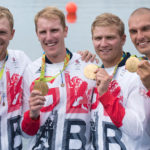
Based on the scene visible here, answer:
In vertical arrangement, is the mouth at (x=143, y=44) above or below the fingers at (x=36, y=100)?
above

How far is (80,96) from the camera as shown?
130 inches

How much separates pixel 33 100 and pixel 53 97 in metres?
0.46

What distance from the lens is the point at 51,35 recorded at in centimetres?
328

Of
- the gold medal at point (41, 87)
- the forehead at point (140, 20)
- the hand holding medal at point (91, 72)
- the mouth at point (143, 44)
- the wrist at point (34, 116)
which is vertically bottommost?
the wrist at point (34, 116)

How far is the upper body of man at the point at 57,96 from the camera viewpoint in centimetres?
320

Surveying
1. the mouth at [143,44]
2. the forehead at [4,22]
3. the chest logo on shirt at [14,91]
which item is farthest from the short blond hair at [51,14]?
the mouth at [143,44]

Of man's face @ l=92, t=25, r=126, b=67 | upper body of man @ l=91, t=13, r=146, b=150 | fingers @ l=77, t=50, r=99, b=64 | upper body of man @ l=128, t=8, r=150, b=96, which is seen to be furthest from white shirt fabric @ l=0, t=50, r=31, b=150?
upper body of man @ l=128, t=8, r=150, b=96

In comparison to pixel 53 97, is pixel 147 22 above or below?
above

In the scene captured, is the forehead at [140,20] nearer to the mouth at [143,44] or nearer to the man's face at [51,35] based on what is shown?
the mouth at [143,44]

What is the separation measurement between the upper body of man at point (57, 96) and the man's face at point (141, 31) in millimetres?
664

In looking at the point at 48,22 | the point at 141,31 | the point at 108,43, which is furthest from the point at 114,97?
the point at 48,22

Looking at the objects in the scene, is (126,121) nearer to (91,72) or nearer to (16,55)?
(91,72)

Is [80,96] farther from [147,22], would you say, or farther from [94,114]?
[147,22]

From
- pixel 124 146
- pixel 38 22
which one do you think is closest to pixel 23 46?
pixel 38 22
